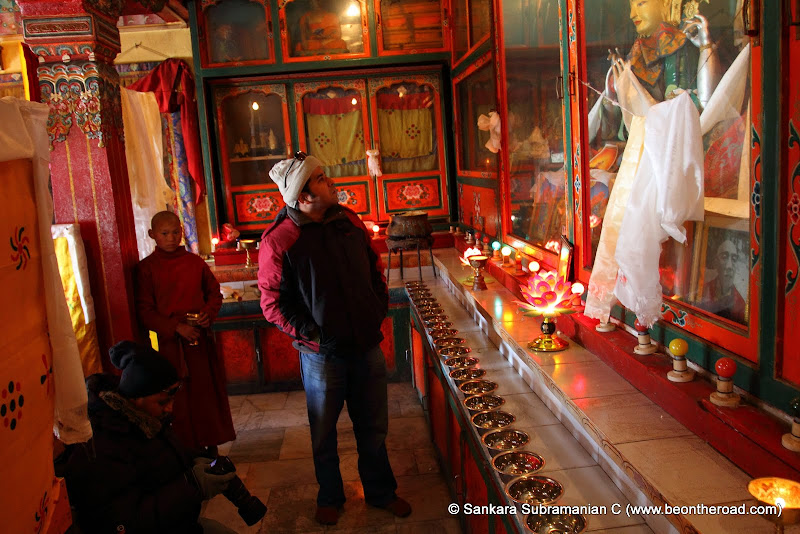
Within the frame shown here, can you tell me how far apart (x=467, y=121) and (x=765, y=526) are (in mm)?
5775

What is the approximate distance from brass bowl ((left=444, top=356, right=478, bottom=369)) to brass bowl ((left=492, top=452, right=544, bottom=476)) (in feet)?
3.56

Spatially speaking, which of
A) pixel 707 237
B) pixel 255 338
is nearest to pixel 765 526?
pixel 707 237

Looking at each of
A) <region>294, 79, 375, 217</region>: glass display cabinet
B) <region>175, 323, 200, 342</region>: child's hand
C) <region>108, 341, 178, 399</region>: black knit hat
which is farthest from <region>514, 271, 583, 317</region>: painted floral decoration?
<region>294, 79, 375, 217</region>: glass display cabinet

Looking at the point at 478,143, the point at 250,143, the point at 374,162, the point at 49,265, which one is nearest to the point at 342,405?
the point at 49,265

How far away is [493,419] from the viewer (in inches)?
110

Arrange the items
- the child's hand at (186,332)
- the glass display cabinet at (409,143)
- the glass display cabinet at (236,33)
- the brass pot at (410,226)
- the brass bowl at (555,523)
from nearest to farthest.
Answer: the brass bowl at (555,523), the child's hand at (186,332), the brass pot at (410,226), the glass display cabinet at (236,33), the glass display cabinet at (409,143)

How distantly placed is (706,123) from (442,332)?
7.57ft

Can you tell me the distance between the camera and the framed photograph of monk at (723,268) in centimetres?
212

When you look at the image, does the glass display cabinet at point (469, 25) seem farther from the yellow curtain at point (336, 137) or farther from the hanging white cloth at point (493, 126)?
the yellow curtain at point (336, 137)

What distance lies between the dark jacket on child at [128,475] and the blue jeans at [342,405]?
3.12ft

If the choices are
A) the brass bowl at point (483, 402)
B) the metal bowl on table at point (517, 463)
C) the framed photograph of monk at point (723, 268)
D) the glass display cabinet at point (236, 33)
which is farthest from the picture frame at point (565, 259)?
the glass display cabinet at point (236, 33)

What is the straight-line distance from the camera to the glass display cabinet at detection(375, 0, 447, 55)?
25.2ft

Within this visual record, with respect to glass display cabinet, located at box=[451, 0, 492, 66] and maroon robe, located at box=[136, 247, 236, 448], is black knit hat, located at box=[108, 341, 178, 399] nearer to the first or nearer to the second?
maroon robe, located at box=[136, 247, 236, 448]

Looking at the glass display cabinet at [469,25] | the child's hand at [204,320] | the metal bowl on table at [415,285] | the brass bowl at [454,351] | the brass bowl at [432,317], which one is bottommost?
the brass bowl at [454,351]
